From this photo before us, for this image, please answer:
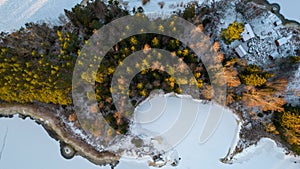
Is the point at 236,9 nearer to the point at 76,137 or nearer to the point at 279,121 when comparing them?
the point at 279,121

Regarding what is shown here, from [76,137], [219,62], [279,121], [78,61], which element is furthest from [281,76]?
[76,137]

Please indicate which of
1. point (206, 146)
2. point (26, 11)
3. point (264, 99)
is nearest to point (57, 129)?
point (26, 11)

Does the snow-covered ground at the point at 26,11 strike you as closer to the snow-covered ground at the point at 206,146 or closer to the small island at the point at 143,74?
the small island at the point at 143,74

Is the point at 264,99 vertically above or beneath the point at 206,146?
above

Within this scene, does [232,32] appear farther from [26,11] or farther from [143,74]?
[26,11]

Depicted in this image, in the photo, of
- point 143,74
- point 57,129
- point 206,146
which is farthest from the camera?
point 57,129

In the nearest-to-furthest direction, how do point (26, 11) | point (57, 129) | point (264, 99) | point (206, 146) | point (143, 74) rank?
point (143, 74), point (264, 99), point (206, 146), point (26, 11), point (57, 129)

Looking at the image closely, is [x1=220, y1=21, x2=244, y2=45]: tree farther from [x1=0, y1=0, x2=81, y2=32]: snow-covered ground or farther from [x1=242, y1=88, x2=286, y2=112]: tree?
[x1=0, y1=0, x2=81, y2=32]: snow-covered ground

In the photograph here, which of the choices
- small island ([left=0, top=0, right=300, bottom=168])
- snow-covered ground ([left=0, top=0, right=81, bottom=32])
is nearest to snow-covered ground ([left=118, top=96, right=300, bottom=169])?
small island ([left=0, top=0, right=300, bottom=168])
